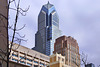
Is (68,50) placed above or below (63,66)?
above

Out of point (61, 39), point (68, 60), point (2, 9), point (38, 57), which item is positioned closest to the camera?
point (2, 9)

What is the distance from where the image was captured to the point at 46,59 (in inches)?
5295

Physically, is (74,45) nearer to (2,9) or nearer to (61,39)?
(61,39)

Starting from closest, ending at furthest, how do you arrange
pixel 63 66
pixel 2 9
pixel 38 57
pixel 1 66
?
pixel 1 66, pixel 2 9, pixel 63 66, pixel 38 57

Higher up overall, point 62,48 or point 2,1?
point 62,48

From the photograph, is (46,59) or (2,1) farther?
(46,59)

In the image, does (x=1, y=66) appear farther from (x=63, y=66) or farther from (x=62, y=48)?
(x=62, y=48)

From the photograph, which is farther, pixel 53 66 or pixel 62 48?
pixel 62 48

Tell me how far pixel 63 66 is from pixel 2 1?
4965cm

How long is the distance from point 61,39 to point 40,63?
52.0 meters

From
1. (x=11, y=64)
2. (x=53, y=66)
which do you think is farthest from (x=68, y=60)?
(x=11, y=64)

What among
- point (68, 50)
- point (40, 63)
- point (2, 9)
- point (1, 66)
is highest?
point (68, 50)

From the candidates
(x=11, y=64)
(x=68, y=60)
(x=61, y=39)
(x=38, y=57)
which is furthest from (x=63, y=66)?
(x=61, y=39)

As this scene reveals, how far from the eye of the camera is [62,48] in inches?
6609
